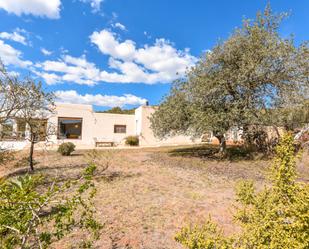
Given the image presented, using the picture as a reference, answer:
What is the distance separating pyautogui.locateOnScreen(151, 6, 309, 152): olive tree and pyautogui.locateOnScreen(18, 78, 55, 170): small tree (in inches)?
314

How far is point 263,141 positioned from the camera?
49.9 feet

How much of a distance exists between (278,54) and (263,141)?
20.7ft

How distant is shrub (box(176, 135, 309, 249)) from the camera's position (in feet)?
6.59

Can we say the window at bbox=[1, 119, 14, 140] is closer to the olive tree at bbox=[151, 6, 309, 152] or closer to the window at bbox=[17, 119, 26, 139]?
the window at bbox=[17, 119, 26, 139]

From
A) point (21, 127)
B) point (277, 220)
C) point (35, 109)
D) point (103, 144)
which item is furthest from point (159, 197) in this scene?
point (103, 144)

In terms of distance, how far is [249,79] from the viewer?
39.7 feet

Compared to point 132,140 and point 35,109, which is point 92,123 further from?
point 35,109

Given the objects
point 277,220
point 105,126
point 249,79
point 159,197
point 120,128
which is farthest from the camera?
point 120,128

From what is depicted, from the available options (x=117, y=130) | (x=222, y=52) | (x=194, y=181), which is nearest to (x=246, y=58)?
(x=222, y=52)

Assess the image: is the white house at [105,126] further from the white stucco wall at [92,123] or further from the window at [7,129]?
the window at [7,129]

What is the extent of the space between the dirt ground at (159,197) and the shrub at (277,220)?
0.63 meters

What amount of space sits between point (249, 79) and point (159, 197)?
9045 millimetres

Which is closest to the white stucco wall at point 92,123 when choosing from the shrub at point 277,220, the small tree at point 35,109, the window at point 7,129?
the small tree at point 35,109

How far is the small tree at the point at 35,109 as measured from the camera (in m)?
8.43
